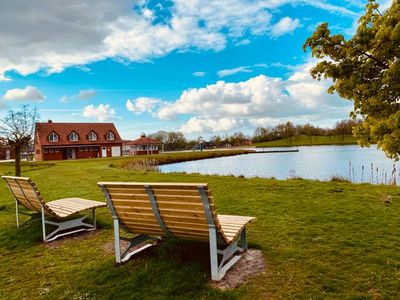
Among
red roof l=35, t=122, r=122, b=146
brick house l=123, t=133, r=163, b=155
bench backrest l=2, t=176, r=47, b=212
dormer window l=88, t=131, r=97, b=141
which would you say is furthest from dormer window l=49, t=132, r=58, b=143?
bench backrest l=2, t=176, r=47, b=212

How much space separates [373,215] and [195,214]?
5207 mm

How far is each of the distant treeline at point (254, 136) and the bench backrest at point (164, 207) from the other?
89.6 m

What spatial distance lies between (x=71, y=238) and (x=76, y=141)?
5275cm

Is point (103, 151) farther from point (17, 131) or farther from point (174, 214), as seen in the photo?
point (174, 214)

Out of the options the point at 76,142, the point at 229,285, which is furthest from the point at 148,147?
the point at 229,285

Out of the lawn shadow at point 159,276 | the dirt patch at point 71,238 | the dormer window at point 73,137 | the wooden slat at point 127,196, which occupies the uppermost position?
the dormer window at point 73,137

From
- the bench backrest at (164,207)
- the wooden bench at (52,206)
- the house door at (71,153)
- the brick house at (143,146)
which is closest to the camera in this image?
the bench backrest at (164,207)

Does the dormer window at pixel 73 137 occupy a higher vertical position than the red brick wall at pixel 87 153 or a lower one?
higher

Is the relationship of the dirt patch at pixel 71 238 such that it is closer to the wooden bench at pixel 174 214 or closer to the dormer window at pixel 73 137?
the wooden bench at pixel 174 214

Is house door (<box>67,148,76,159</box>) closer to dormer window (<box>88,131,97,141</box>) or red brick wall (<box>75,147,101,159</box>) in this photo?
red brick wall (<box>75,147,101,159</box>)

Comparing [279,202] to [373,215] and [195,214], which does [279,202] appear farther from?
[195,214]

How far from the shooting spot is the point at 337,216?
23.9 feet

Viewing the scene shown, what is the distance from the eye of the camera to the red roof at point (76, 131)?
5316 centimetres

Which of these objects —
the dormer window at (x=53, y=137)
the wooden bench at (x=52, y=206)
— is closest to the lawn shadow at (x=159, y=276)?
the wooden bench at (x=52, y=206)
